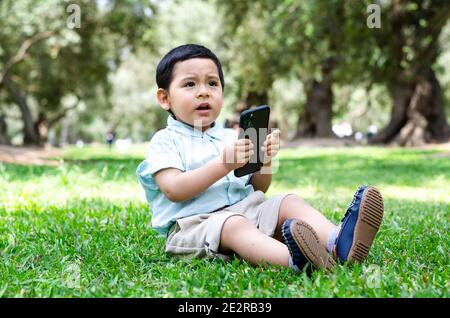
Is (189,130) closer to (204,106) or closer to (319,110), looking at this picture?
(204,106)

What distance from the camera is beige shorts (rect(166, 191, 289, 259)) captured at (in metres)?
2.74

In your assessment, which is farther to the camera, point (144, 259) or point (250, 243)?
point (144, 259)

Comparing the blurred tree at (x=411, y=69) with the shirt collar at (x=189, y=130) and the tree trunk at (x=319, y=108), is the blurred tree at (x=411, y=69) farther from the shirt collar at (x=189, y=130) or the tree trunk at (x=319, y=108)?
the shirt collar at (x=189, y=130)

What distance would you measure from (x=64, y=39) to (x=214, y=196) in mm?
15564

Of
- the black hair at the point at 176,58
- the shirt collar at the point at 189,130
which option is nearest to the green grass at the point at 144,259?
the shirt collar at the point at 189,130

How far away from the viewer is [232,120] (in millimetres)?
8797

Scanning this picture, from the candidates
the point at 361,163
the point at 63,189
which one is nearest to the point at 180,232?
the point at 63,189

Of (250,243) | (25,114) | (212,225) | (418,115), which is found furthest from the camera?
(25,114)

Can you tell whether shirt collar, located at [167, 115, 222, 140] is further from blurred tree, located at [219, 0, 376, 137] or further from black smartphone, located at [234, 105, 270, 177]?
blurred tree, located at [219, 0, 376, 137]

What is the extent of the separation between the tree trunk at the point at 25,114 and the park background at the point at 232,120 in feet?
0.32

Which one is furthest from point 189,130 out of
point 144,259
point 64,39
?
point 64,39

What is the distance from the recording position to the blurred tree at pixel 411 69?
16.8m

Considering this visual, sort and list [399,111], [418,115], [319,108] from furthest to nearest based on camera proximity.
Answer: [319,108] < [399,111] < [418,115]
